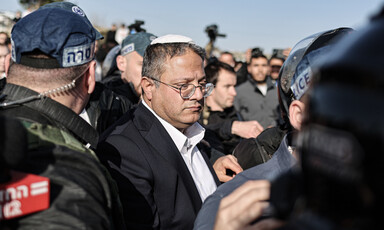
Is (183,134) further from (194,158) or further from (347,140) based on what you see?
(347,140)

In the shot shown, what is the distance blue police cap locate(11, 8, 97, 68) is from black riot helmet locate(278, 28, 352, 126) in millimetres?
954

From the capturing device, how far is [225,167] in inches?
107

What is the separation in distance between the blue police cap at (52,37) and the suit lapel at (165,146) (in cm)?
69

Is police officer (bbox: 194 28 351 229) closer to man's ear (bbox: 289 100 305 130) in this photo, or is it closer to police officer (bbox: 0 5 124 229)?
man's ear (bbox: 289 100 305 130)

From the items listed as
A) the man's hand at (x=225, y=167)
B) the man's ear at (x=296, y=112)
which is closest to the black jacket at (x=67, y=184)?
the man's ear at (x=296, y=112)

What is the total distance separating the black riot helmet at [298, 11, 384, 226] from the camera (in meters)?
0.55

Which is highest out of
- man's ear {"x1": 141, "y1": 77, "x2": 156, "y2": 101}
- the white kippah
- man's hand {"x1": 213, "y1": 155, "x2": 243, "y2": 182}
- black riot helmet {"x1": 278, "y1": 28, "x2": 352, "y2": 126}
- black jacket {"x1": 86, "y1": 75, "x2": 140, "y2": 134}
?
black riot helmet {"x1": 278, "y1": 28, "x2": 352, "y2": 126}

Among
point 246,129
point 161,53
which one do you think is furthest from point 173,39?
point 246,129

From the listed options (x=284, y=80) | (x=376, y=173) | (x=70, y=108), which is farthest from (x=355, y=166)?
(x=70, y=108)

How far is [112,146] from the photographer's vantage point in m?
2.15

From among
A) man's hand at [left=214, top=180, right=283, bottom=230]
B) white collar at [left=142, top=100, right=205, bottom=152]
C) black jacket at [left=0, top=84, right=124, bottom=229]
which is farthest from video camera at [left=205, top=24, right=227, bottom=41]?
man's hand at [left=214, top=180, right=283, bottom=230]

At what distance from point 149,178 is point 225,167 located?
2.60 feet

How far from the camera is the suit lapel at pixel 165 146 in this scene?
224 centimetres

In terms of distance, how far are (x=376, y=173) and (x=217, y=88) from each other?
183 inches
